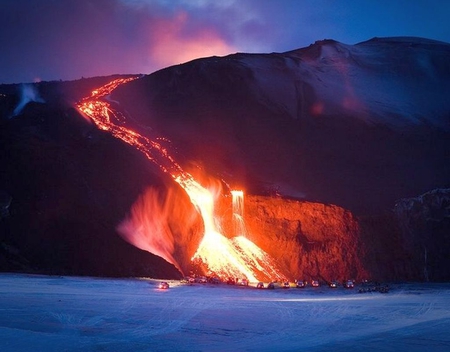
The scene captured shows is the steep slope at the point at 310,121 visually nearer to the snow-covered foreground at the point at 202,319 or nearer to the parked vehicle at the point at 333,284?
the parked vehicle at the point at 333,284

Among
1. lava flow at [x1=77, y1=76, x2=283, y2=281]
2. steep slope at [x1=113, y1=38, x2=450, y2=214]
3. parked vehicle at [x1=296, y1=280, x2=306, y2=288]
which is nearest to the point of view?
parked vehicle at [x1=296, y1=280, x2=306, y2=288]

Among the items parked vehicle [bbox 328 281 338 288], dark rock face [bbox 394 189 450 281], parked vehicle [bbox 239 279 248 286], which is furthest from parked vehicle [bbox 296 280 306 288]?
dark rock face [bbox 394 189 450 281]

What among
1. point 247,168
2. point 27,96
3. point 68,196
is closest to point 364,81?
point 247,168

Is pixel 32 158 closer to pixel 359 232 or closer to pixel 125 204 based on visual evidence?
pixel 125 204

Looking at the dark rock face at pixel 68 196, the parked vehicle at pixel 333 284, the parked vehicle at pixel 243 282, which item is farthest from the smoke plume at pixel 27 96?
the parked vehicle at pixel 333 284

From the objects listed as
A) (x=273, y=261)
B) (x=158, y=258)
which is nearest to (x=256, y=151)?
(x=273, y=261)

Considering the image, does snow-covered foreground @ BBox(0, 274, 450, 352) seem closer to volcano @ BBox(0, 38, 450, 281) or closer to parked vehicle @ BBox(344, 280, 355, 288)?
parked vehicle @ BBox(344, 280, 355, 288)
